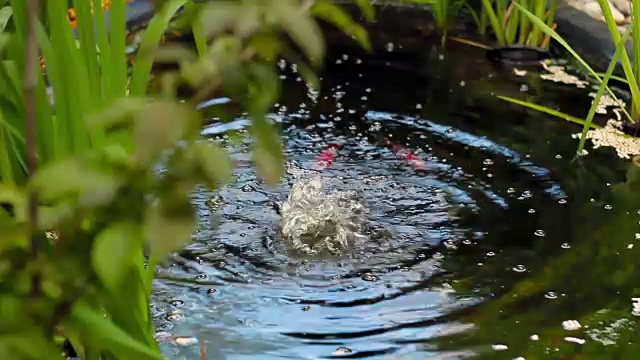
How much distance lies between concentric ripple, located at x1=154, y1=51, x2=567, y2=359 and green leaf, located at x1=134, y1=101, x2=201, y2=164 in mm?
981

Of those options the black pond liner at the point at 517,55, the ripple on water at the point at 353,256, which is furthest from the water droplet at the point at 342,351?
the black pond liner at the point at 517,55

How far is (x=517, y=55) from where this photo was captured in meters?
3.12

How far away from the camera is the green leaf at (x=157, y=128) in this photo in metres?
0.45

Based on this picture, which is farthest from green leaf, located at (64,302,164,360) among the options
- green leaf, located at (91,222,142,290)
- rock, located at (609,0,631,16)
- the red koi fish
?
rock, located at (609,0,631,16)

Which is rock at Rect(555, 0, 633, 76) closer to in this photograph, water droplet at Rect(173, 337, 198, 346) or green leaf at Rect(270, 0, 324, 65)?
water droplet at Rect(173, 337, 198, 346)

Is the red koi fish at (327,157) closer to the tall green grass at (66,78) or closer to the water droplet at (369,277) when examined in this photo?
the water droplet at (369,277)

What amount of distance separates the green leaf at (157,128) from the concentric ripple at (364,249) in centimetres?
98

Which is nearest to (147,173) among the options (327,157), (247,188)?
(247,188)

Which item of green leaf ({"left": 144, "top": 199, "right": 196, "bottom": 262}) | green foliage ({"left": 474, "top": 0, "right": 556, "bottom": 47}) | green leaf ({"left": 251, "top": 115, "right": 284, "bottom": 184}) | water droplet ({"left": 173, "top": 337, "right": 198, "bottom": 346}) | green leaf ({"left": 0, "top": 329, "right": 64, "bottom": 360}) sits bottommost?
water droplet ({"left": 173, "top": 337, "right": 198, "bottom": 346})

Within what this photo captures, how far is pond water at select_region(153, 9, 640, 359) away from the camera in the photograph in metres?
1.45

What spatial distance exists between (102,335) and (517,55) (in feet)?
8.40

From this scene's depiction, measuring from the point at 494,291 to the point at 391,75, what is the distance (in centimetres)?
151

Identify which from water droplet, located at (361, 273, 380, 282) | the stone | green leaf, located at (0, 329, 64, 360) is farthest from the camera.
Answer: the stone

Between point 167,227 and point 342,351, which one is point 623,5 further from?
point 167,227
